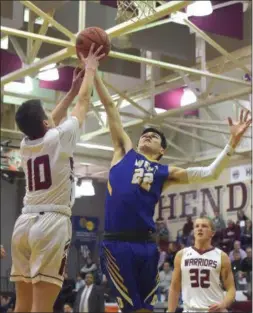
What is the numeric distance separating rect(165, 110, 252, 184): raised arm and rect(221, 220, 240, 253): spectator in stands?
46.3 feet

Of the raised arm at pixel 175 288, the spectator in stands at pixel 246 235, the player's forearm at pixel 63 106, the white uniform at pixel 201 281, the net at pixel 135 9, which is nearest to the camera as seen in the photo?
the player's forearm at pixel 63 106

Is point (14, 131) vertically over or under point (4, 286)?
over

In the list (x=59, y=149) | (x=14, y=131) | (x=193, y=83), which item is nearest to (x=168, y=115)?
(x=193, y=83)

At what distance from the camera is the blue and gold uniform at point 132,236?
232 inches

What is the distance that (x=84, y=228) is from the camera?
28.2 meters

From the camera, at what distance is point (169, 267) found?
20156 mm

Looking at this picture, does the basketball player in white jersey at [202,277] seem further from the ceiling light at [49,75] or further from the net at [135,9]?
the ceiling light at [49,75]

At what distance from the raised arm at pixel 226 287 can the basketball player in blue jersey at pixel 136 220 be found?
2.07 m

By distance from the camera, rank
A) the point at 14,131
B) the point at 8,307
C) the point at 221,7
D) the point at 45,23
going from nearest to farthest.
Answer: the point at 45,23
the point at 221,7
the point at 8,307
the point at 14,131

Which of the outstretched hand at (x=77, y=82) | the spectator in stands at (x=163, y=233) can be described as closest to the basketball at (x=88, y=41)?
the outstretched hand at (x=77, y=82)

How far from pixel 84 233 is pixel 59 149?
22.9 meters

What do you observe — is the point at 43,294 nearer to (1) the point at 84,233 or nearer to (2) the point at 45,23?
(2) the point at 45,23

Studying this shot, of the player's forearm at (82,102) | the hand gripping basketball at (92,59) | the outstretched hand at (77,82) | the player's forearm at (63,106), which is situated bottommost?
the player's forearm at (82,102)

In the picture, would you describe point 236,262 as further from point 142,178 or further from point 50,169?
point 50,169
